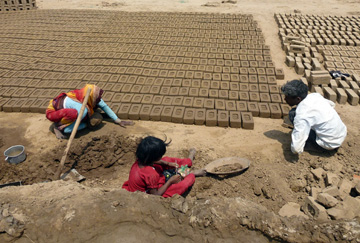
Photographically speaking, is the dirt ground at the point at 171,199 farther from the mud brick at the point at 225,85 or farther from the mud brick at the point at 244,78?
the mud brick at the point at 244,78

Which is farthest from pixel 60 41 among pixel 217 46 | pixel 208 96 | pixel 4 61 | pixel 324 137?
pixel 324 137

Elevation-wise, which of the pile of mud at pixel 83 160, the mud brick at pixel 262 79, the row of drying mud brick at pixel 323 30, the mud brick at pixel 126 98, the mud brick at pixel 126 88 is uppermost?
the row of drying mud brick at pixel 323 30

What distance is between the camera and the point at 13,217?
2.62 m

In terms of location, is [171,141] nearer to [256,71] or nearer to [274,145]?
[274,145]

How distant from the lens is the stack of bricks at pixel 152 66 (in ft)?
17.9

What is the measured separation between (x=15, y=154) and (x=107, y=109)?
1.60m

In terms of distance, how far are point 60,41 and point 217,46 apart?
4.57 m

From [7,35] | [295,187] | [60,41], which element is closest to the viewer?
[295,187]

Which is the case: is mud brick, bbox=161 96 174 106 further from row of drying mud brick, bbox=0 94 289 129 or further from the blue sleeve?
the blue sleeve

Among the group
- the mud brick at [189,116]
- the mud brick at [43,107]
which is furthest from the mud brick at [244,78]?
the mud brick at [43,107]

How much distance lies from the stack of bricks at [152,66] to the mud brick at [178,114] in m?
0.02

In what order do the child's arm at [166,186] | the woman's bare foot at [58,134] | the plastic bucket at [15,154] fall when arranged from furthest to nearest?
the woman's bare foot at [58,134], the plastic bucket at [15,154], the child's arm at [166,186]

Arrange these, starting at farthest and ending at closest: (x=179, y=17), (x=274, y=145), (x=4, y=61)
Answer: (x=179, y=17)
(x=4, y=61)
(x=274, y=145)

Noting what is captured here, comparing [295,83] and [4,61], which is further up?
[295,83]
